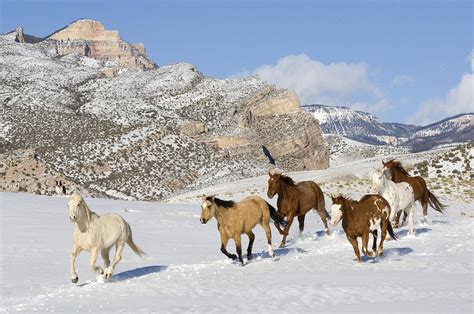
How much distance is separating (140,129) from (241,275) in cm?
8228

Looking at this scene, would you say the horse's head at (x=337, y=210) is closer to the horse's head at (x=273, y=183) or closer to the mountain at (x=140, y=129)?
the horse's head at (x=273, y=183)

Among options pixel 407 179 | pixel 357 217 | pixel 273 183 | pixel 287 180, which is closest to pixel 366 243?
pixel 357 217

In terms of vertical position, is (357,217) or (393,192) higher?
(393,192)

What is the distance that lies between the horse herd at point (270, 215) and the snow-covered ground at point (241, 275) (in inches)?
22.1

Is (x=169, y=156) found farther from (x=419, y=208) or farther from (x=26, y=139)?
(x=419, y=208)

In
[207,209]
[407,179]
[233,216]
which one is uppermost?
[407,179]

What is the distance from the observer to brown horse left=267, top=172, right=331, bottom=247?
16.0m

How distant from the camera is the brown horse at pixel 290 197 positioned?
16.0m

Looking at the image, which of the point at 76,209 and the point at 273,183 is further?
the point at 273,183

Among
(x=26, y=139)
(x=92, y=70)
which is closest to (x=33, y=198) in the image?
(x=26, y=139)

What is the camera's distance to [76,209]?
10562 millimetres

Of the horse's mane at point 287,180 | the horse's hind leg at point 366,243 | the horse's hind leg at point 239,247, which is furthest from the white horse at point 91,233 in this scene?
the horse's mane at point 287,180

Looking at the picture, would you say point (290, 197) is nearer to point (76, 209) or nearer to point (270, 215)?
point (270, 215)

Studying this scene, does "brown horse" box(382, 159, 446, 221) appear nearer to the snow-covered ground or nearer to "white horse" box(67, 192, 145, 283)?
the snow-covered ground
